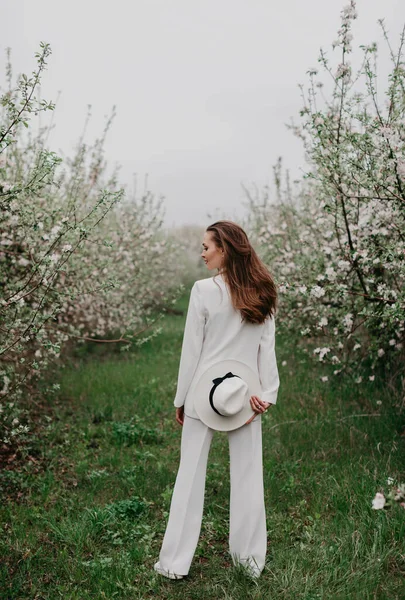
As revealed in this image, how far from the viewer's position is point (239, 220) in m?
11.9

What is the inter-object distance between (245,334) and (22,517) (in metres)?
2.11

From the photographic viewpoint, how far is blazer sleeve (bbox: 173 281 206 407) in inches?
123

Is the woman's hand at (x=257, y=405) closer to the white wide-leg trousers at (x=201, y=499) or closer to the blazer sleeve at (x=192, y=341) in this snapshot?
the white wide-leg trousers at (x=201, y=499)

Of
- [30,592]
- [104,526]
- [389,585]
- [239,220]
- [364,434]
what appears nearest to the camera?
[389,585]

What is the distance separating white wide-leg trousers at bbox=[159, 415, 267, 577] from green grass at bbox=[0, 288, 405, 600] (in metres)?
0.13

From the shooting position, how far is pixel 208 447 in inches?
125

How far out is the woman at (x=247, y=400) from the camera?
3.13 m

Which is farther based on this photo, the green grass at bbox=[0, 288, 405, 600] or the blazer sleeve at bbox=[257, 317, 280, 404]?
the blazer sleeve at bbox=[257, 317, 280, 404]

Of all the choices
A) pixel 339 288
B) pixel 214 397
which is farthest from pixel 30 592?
pixel 339 288

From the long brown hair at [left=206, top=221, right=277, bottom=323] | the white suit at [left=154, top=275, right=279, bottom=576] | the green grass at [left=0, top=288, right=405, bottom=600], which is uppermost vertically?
the long brown hair at [left=206, top=221, right=277, bottom=323]

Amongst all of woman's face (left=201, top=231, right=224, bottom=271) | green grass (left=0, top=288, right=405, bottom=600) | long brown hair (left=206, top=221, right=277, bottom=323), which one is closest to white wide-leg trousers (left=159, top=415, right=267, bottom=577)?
green grass (left=0, top=288, right=405, bottom=600)

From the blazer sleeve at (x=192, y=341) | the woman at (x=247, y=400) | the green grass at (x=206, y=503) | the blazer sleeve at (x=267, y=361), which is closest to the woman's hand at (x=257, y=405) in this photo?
the woman at (x=247, y=400)

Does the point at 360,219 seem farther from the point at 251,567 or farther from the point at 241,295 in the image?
the point at 251,567

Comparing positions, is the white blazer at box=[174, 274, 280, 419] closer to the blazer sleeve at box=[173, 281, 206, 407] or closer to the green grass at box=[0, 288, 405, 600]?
the blazer sleeve at box=[173, 281, 206, 407]
